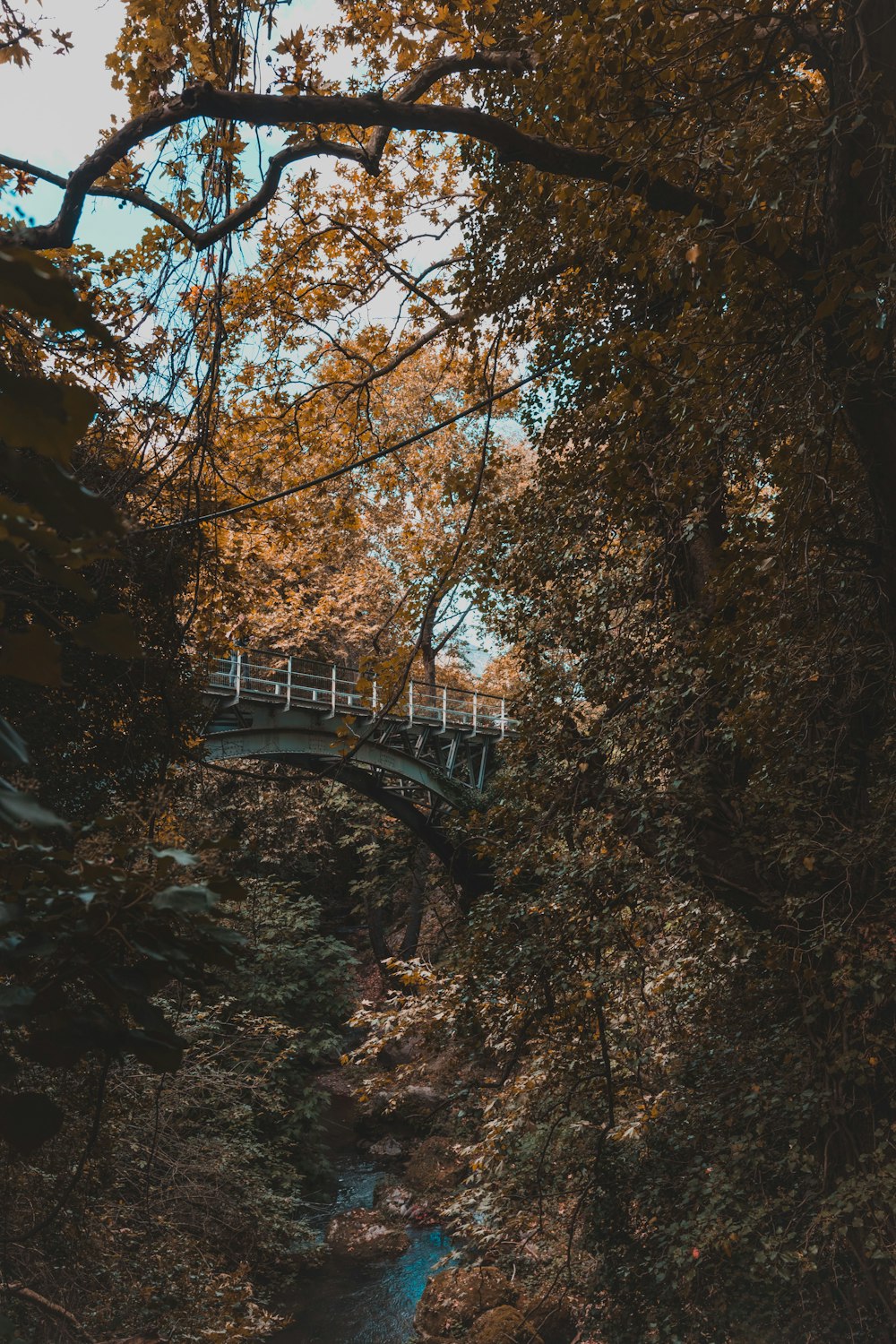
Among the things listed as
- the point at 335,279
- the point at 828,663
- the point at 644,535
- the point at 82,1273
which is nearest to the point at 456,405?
the point at 335,279

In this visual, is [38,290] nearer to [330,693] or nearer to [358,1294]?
[358,1294]

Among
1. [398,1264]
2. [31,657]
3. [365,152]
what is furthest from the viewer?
[398,1264]

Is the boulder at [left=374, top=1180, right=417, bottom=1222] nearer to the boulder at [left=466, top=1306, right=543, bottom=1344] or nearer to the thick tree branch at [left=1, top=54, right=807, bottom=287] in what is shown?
the boulder at [left=466, top=1306, right=543, bottom=1344]

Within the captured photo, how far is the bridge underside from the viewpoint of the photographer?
42.8 feet

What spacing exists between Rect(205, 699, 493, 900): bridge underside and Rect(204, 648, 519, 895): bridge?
0.02 m

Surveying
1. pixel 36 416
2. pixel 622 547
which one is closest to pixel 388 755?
pixel 622 547

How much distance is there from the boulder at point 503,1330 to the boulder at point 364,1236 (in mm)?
3199

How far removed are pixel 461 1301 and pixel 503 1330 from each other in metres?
0.64

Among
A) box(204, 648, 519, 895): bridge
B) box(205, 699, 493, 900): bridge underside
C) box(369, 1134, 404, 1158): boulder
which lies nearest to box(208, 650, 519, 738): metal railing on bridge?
box(204, 648, 519, 895): bridge

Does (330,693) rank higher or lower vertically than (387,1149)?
higher

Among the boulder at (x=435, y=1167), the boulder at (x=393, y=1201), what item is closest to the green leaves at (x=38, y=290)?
the boulder at (x=435, y=1167)

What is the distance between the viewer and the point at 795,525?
3.60m

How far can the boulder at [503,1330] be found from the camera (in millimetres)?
6805

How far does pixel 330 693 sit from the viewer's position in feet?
45.9
